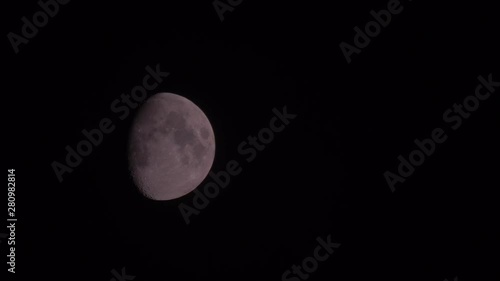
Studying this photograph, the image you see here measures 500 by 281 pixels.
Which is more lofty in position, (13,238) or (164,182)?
(13,238)

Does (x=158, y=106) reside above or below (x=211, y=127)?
above

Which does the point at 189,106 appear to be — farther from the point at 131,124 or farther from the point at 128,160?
the point at 128,160

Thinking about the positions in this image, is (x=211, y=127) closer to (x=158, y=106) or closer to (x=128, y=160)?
(x=158, y=106)

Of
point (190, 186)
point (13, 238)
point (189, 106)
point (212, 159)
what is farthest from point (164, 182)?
point (13, 238)

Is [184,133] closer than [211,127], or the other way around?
[184,133]

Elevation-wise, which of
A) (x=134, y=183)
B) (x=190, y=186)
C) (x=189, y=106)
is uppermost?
(x=189, y=106)


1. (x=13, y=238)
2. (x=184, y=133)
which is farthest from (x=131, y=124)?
(x=13, y=238)
